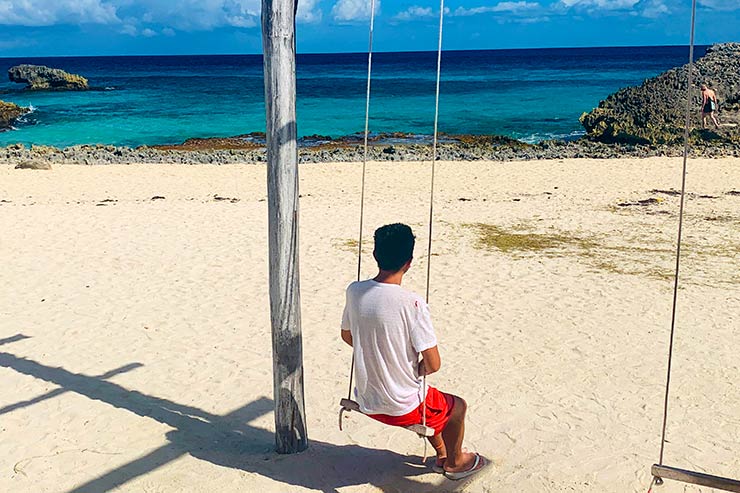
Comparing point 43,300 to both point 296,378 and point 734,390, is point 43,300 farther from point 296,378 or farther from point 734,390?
point 734,390

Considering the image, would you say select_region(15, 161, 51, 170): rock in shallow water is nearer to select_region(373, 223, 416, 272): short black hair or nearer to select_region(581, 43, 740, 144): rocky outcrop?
select_region(581, 43, 740, 144): rocky outcrop

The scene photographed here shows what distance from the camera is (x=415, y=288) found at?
7.95 metres

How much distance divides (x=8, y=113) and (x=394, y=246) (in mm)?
39642

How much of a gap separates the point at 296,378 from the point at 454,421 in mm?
938

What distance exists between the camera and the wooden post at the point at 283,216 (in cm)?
386

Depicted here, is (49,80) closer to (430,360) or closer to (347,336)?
(347,336)

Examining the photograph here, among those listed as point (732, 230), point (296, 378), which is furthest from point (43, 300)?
point (732, 230)

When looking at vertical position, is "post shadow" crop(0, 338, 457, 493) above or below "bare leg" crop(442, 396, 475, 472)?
below

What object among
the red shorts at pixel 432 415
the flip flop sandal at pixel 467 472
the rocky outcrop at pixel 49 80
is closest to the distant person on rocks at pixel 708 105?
the flip flop sandal at pixel 467 472

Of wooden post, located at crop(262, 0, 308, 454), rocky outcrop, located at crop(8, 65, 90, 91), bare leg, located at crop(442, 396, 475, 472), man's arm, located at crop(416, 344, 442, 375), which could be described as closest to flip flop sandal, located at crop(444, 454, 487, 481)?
bare leg, located at crop(442, 396, 475, 472)

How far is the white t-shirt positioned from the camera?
3.45 metres

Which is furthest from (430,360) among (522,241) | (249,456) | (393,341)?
(522,241)

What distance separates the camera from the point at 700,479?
10.7 feet

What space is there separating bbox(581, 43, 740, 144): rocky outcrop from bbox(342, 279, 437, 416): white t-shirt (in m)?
20.3
